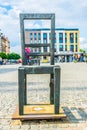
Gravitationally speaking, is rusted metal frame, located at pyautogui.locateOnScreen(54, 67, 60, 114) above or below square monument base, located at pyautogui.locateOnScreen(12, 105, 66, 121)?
above

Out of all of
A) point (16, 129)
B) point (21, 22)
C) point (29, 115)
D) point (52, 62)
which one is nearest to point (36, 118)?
point (29, 115)

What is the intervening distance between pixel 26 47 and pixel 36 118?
1.71m

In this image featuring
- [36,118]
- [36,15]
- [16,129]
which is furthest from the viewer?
[36,15]

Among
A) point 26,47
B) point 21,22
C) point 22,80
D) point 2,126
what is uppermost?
point 21,22

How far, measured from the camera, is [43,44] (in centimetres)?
699

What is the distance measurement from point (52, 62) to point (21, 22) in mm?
1141

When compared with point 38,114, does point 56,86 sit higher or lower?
higher

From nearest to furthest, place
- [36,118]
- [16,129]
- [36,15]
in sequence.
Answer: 1. [16,129]
2. [36,118]
3. [36,15]

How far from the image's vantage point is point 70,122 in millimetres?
6125

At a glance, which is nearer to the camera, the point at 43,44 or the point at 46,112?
the point at 46,112

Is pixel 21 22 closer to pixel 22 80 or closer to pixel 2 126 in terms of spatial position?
pixel 22 80

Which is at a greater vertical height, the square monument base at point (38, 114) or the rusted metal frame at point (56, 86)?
the rusted metal frame at point (56, 86)

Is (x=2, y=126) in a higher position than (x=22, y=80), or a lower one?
lower

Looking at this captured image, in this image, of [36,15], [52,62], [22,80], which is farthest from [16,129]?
[36,15]
